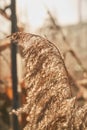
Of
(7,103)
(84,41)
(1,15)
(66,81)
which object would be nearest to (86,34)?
(84,41)

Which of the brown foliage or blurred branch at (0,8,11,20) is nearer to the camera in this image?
the brown foliage

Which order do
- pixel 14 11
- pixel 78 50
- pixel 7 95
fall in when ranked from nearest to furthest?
pixel 14 11 → pixel 7 95 → pixel 78 50

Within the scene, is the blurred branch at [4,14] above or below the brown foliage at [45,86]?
above

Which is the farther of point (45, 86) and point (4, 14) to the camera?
point (4, 14)

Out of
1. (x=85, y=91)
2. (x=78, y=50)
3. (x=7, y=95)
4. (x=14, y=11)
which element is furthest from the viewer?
(x=78, y=50)

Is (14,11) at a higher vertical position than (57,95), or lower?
higher

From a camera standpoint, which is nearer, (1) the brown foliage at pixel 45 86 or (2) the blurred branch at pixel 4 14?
(1) the brown foliage at pixel 45 86

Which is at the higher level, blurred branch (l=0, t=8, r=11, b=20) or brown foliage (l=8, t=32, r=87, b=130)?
blurred branch (l=0, t=8, r=11, b=20)

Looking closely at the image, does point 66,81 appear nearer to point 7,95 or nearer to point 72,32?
point 7,95

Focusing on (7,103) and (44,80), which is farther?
(7,103)

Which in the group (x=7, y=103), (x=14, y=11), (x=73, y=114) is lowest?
(x=7, y=103)

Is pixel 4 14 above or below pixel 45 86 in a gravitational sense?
above
